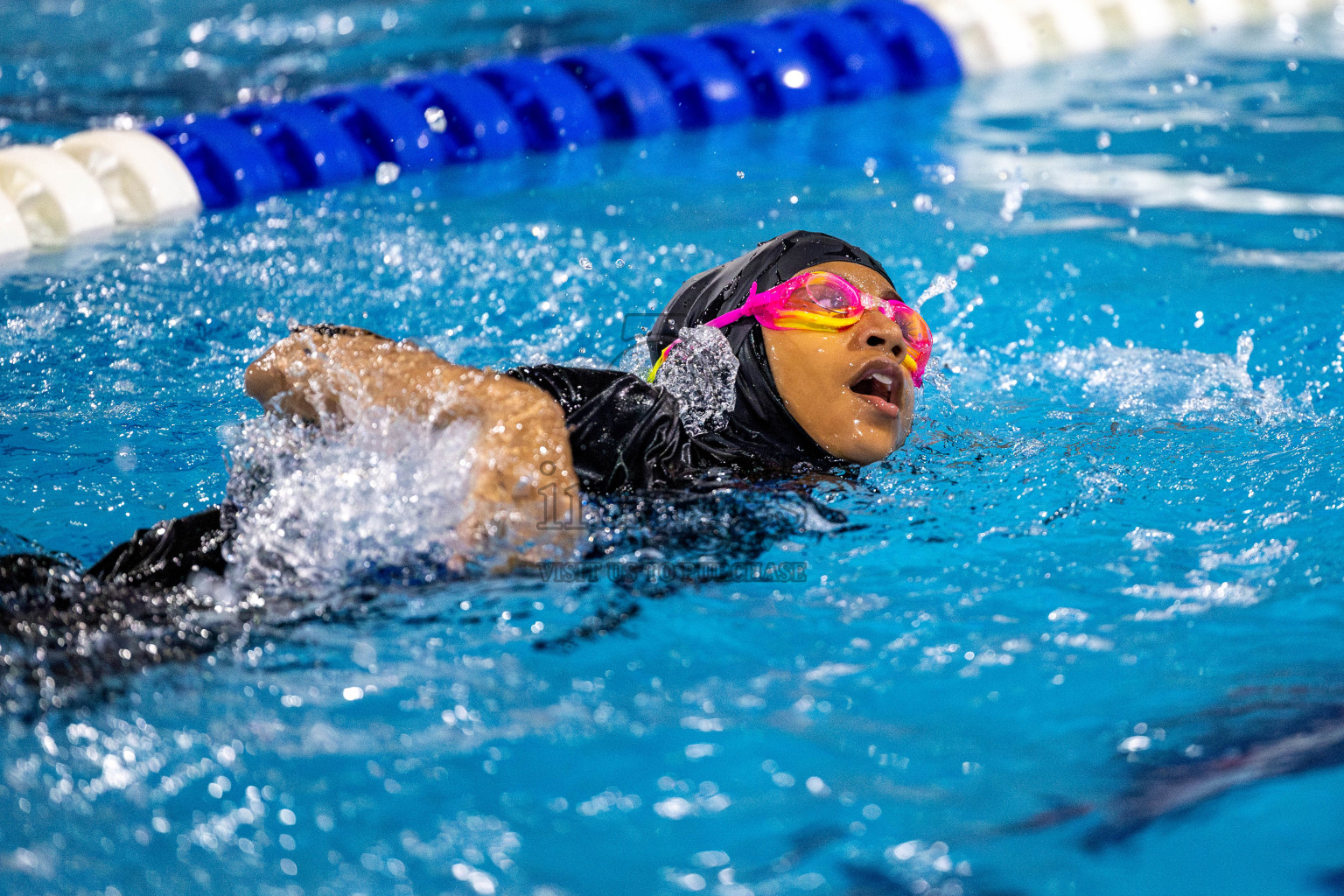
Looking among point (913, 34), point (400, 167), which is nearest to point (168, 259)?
point (400, 167)

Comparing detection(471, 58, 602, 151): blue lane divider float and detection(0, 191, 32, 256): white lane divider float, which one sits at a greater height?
detection(471, 58, 602, 151): blue lane divider float

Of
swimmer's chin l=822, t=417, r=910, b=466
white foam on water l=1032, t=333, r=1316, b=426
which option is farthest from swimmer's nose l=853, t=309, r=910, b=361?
white foam on water l=1032, t=333, r=1316, b=426

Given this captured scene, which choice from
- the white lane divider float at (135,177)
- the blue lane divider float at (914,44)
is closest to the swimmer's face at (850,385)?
the white lane divider float at (135,177)

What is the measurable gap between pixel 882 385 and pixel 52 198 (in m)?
3.39

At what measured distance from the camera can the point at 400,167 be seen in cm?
553

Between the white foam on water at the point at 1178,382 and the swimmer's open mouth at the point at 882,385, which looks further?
the white foam on water at the point at 1178,382

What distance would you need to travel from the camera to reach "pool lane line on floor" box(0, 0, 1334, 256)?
4.85m

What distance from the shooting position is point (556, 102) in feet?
19.5

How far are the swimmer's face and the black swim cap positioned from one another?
0.03 metres

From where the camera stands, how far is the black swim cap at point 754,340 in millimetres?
2570

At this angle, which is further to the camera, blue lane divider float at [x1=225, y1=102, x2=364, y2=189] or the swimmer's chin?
blue lane divider float at [x1=225, y1=102, x2=364, y2=189]

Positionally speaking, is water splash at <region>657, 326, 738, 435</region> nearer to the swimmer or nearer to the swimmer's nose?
the swimmer

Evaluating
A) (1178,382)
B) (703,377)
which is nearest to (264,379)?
(703,377)

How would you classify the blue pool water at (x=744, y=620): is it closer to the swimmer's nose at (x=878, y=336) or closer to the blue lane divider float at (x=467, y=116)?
the swimmer's nose at (x=878, y=336)
